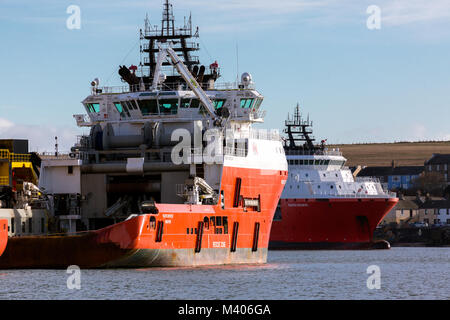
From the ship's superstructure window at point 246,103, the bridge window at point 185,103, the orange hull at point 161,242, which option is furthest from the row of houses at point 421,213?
the orange hull at point 161,242

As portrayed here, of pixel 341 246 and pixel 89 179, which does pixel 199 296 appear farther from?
pixel 341 246

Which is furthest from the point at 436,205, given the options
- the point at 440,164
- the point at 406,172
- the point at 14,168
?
the point at 14,168

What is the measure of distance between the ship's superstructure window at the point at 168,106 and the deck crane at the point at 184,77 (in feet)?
2.83

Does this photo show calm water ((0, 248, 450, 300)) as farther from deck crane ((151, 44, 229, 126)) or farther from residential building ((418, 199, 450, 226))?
residential building ((418, 199, 450, 226))

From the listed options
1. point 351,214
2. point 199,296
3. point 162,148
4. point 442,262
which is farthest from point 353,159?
point 199,296

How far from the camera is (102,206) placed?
45.9 meters

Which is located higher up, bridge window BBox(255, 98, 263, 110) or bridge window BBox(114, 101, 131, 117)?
bridge window BBox(255, 98, 263, 110)

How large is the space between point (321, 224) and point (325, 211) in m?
1.08

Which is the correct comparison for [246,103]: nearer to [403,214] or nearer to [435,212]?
[403,214]

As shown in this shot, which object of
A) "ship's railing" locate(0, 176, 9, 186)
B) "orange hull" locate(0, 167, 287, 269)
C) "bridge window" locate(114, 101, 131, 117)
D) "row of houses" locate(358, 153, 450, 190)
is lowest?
"orange hull" locate(0, 167, 287, 269)

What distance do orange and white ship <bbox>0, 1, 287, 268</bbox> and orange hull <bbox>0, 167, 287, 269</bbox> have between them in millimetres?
39

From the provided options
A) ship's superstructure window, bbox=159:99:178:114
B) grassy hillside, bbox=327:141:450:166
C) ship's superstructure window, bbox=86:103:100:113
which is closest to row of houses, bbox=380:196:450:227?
grassy hillside, bbox=327:141:450:166

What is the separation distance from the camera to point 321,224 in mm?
82312

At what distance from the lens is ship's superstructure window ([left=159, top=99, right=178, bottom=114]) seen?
48469 mm
